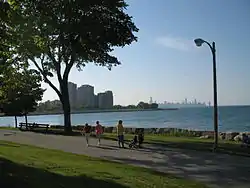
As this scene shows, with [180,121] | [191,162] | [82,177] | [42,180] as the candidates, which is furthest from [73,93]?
[42,180]

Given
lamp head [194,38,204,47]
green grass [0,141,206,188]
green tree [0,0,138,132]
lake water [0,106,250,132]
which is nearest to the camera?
green grass [0,141,206,188]

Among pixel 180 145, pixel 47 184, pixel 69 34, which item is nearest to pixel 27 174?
pixel 47 184

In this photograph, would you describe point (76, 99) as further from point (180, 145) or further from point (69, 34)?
point (180, 145)

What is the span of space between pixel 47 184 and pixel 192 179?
4.65m

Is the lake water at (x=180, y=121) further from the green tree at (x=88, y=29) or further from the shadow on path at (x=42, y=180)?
the shadow on path at (x=42, y=180)

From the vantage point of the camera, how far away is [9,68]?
637 inches

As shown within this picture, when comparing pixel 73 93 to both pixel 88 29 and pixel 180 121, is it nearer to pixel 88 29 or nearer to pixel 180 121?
pixel 180 121

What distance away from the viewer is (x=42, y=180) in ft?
35.8

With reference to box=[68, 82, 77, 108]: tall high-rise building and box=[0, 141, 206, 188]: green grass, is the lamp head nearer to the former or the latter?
box=[0, 141, 206, 188]: green grass

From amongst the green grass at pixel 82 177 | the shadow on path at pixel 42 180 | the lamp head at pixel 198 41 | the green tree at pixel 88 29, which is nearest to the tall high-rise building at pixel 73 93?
the green tree at pixel 88 29

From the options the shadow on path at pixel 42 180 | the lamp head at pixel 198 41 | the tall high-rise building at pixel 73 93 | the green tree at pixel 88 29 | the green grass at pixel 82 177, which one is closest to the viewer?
the shadow on path at pixel 42 180

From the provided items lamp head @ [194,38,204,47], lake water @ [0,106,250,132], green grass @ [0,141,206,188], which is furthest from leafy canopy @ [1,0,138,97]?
lake water @ [0,106,250,132]

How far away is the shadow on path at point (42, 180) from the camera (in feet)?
34.1

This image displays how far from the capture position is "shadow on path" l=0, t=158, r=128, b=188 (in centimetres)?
1039
